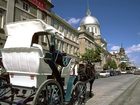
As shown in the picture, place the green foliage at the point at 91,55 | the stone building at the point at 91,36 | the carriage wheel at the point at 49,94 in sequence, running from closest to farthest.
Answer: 1. the carriage wheel at the point at 49,94
2. the green foliage at the point at 91,55
3. the stone building at the point at 91,36

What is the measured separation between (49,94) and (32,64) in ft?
2.85

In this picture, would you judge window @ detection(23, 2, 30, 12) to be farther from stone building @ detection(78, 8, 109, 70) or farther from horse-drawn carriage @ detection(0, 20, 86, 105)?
stone building @ detection(78, 8, 109, 70)

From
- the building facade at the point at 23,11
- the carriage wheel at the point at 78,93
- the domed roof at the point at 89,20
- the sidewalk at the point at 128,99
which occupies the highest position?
the domed roof at the point at 89,20

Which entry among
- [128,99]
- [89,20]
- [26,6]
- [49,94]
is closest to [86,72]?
[128,99]

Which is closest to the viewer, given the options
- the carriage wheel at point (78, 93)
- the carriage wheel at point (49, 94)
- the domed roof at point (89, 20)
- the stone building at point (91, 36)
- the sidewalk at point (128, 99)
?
the carriage wheel at point (49, 94)

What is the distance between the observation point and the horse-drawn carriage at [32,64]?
6.25 m

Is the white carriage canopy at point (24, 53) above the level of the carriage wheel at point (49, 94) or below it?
above

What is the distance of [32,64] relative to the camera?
20.5 ft

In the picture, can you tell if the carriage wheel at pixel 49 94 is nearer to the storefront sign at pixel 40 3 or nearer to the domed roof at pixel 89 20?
the storefront sign at pixel 40 3

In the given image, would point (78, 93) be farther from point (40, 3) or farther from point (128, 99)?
point (40, 3)

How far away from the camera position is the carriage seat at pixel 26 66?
6234 mm

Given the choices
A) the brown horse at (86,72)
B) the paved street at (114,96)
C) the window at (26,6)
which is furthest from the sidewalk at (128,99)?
the window at (26,6)

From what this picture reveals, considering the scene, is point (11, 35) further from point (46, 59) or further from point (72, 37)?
point (72, 37)

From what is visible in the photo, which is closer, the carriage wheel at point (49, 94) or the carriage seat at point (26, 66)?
the carriage wheel at point (49, 94)
